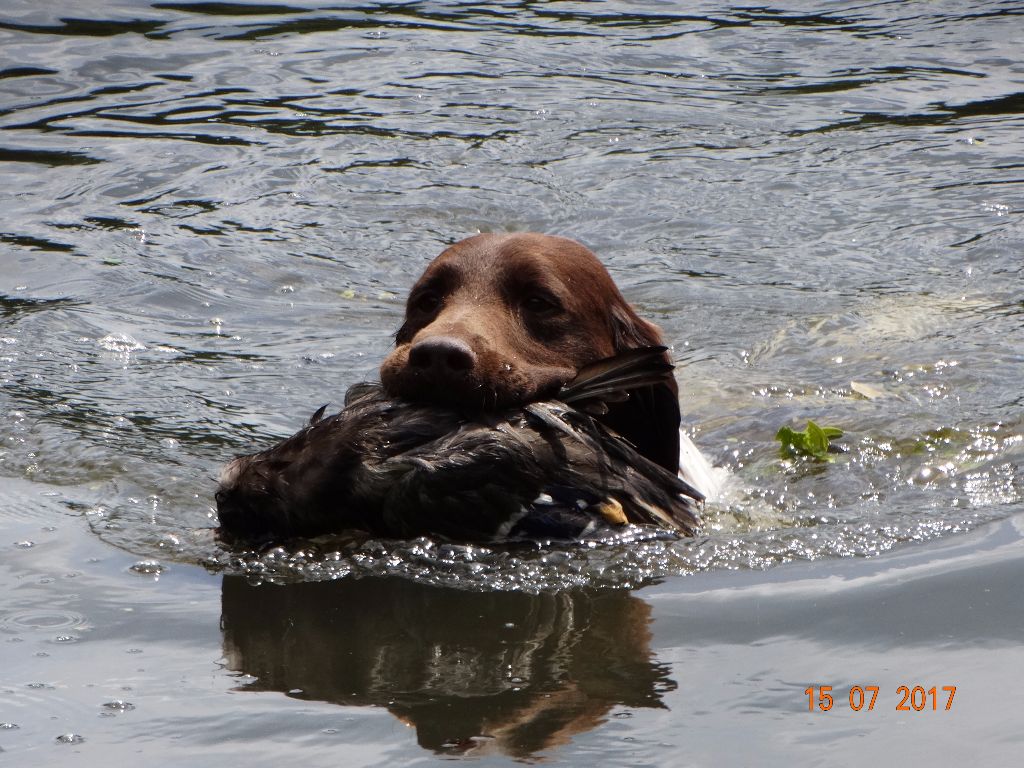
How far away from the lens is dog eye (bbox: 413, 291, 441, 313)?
5.28 metres

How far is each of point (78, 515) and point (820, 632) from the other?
268cm

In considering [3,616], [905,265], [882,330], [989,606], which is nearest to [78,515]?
[3,616]

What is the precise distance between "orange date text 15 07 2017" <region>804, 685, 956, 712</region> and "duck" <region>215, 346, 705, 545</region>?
99cm

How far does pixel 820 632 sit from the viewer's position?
3803 mm

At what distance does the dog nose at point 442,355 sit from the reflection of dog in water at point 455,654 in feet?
2.08

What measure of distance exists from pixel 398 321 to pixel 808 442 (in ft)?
9.47

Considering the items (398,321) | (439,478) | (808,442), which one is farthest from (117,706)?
(398,321)

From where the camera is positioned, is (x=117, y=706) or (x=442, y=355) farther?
(x=442, y=355)

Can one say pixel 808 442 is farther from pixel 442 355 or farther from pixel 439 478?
pixel 439 478

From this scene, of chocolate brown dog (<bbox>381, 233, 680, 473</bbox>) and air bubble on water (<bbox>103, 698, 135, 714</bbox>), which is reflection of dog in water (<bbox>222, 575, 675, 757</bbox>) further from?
chocolate brown dog (<bbox>381, 233, 680, 473</bbox>)

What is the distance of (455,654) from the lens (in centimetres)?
378

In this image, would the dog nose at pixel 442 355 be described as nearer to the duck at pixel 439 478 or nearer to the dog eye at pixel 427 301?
the duck at pixel 439 478

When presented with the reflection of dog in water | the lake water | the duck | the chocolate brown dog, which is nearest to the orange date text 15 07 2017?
the lake water

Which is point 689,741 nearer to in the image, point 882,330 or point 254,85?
point 882,330
